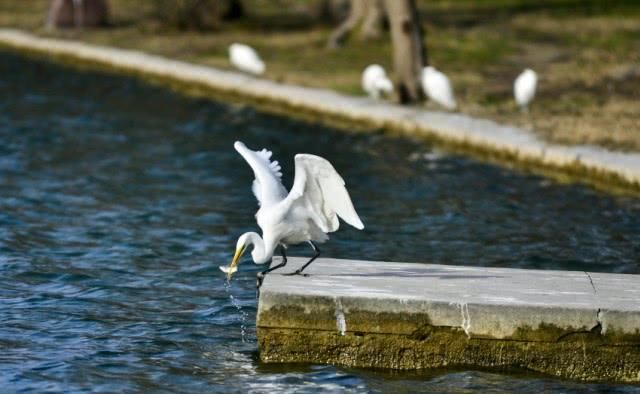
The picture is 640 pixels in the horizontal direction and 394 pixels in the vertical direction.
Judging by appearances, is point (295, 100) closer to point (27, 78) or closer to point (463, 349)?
point (27, 78)

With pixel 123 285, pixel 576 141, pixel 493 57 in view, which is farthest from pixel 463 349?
pixel 493 57

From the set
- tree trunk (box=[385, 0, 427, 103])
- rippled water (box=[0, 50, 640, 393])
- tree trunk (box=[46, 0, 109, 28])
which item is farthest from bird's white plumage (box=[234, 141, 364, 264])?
tree trunk (box=[46, 0, 109, 28])

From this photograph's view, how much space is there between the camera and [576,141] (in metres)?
15.1

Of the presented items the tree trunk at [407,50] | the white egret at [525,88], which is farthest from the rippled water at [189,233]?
the white egret at [525,88]

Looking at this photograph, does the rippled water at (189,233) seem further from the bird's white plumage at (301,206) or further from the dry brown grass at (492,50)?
the dry brown grass at (492,50)

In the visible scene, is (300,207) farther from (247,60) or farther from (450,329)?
(247,60)

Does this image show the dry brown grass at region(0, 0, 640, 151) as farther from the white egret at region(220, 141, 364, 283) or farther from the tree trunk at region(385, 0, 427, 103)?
the white egret at region(220, 141, 364, 283)

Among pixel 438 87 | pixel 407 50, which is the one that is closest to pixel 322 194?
pixel 438 87

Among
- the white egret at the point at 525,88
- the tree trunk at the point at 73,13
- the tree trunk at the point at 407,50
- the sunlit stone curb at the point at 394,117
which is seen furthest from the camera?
the tree trunk at the point at 73,13

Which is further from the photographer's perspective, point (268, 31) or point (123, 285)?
point (268, 31)

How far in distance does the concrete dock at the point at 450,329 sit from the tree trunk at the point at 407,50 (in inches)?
409

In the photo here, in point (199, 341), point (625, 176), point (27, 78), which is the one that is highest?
point (27, 78)

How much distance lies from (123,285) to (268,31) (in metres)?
17.1

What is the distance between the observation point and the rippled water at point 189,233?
27.4ft
